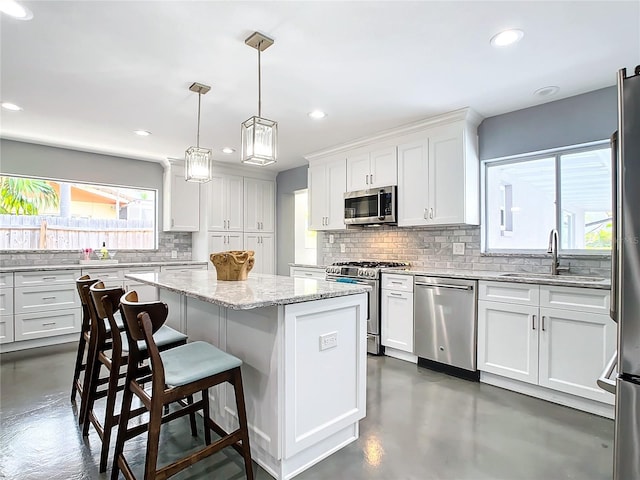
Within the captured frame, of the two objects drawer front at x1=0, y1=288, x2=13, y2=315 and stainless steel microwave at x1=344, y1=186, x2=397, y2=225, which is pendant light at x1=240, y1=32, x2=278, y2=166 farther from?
drawer front at x1=0, y1=288, x2=13, y2=315

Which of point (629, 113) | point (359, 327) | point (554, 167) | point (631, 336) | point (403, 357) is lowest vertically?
point (403, 357)

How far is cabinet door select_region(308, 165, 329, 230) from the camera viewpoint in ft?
16.1

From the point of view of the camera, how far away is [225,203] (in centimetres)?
574

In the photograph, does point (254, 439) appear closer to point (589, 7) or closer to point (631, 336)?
point (631, 336)

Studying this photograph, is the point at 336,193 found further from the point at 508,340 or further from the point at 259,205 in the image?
the point at 508,340

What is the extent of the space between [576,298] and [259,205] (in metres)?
4.79

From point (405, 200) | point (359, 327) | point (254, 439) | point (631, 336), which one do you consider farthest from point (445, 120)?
point (254, 439)

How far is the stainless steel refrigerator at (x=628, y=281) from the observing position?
1044 millimetres

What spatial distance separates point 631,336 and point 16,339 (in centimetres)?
531

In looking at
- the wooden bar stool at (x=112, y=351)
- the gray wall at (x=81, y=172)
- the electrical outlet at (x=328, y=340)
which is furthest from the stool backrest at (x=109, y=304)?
the gray wall at (x=81, y=172)

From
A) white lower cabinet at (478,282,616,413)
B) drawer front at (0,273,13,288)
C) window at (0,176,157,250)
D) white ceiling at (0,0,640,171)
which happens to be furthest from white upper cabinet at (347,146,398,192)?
drawer front at (0,273,13,288)

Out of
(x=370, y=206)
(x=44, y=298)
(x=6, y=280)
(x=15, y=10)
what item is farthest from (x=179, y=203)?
(x=15, y=10)

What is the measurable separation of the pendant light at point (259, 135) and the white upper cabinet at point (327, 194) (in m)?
2.39

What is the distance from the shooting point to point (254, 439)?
190cm
